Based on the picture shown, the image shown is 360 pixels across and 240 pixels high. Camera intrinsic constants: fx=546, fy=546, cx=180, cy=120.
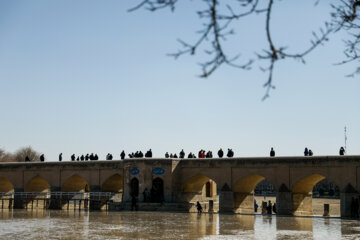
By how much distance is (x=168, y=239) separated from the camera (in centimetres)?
1864

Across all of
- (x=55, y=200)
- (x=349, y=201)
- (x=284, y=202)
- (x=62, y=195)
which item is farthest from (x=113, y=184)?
(x=349, y=201)

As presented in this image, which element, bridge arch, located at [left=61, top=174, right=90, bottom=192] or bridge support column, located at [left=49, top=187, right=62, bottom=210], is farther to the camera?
bridge arch, located at [left=61, top=174, right=90, bottom=192]

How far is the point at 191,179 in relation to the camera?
39.4 metres

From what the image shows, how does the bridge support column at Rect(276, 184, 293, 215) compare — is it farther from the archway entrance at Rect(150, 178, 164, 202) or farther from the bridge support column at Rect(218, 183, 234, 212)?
the archway entrance at Rect(150, 178, 164, 202)

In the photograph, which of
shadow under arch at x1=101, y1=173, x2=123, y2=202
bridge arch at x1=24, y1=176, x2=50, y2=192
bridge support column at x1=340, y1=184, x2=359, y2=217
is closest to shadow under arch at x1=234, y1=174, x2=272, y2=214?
bridge support column at x1=340, y1=184, x2=359, y2=217

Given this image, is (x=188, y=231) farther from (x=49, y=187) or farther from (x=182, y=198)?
(x=49, y=187)

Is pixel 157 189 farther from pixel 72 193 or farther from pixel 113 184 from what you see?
pixel 72 193

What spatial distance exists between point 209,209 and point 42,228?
17977 millimetres

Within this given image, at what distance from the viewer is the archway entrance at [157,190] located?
128ft

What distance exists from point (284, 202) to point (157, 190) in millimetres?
9465

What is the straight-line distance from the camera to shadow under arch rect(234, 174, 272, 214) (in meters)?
37.3

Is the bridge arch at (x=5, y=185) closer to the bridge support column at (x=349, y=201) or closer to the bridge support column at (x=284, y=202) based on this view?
the bridge support column at (x=284, y=202)

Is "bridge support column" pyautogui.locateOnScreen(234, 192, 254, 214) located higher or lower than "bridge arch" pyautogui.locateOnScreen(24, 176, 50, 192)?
lower

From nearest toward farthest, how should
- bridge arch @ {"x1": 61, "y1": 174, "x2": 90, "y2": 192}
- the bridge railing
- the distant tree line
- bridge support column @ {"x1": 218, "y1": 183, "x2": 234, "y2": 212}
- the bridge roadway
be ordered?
the bridge roadway, bridge support column @ {"x1": 218, "y1": 183, "x2": 234, "y2": 212}, the bridge railing, bridge arch @ {"x1": 61, "y1": 174, "x2": 90, "y2": 192}, the distant tree line
